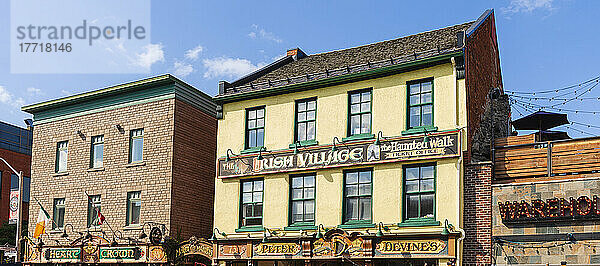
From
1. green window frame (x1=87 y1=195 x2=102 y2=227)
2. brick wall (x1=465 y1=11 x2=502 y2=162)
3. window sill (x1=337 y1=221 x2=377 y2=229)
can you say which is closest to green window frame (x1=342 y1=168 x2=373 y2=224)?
window sill (x1=337 y1=221 x2=377 y2=229)

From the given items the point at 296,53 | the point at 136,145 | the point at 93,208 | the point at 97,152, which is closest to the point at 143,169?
the point at 136,145

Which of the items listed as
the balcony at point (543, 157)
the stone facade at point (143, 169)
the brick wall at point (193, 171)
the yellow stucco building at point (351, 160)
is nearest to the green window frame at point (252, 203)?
the yellow stucco building at point (351, 160)

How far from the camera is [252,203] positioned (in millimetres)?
25438

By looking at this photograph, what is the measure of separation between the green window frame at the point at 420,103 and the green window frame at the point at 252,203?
21.2ft

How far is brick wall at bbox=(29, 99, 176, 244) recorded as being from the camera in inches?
1085

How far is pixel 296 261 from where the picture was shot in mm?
24703

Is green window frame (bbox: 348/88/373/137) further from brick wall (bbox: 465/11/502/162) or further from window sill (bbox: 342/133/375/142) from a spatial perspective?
brick wall (bbox: 465/11/502/162)

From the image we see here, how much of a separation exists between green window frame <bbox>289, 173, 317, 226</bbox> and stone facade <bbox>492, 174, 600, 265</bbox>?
6.54m

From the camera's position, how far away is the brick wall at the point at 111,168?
27562mm

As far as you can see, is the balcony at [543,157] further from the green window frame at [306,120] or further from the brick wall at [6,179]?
the brick wall at [6,179]

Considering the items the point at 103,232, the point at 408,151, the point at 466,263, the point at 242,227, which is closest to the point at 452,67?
the point at 408,151

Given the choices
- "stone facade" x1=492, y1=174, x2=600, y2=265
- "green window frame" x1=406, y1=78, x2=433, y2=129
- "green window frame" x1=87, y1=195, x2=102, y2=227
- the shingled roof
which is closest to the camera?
"stone facade" x1=492, y1=174, x2=600, y2=265

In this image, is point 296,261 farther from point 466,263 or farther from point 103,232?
point 103,232

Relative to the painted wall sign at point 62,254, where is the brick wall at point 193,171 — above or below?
above
